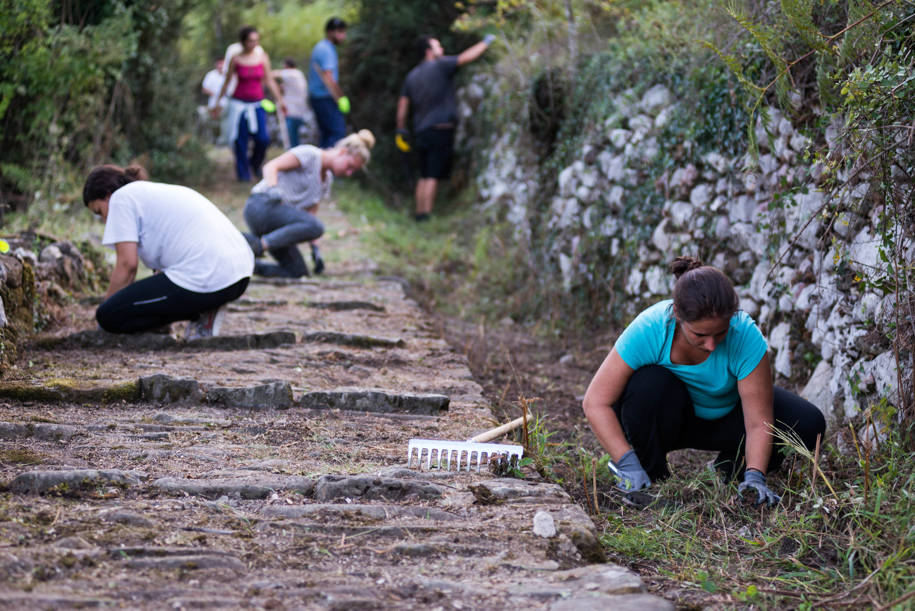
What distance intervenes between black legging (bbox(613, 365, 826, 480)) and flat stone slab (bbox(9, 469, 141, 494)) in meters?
1.82

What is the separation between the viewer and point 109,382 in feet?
12.6

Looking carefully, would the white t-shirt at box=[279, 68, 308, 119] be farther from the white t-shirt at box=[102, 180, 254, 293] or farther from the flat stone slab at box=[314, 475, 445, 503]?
the flat stone slab at box=[314, 475, 445, 503]

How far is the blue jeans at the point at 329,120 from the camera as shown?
440 inches

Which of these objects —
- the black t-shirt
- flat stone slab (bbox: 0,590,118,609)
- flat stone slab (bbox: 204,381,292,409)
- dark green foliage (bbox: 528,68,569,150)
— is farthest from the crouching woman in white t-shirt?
the black t-shirt

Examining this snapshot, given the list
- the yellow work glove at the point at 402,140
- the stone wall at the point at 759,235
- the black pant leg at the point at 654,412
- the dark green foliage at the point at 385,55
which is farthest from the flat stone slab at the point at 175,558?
the dark green foliage at the point at 385,55

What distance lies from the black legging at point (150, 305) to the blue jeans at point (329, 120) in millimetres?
6634

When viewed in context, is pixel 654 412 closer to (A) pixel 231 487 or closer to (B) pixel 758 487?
(B) pixel 758 487

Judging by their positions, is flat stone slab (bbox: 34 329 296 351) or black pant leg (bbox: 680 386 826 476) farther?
flat stone slab (bbox: 34 329 296 351)

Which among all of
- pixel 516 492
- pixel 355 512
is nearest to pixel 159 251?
pixel 355 512

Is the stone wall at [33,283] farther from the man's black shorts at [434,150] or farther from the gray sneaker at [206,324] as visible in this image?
the man's black shorts at [434,150]

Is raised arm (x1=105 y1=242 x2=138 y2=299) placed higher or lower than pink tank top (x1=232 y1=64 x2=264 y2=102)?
lower

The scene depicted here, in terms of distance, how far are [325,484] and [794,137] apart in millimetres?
2947

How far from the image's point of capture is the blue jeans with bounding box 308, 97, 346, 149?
36.7 feet

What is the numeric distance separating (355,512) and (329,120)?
9.25 meters
